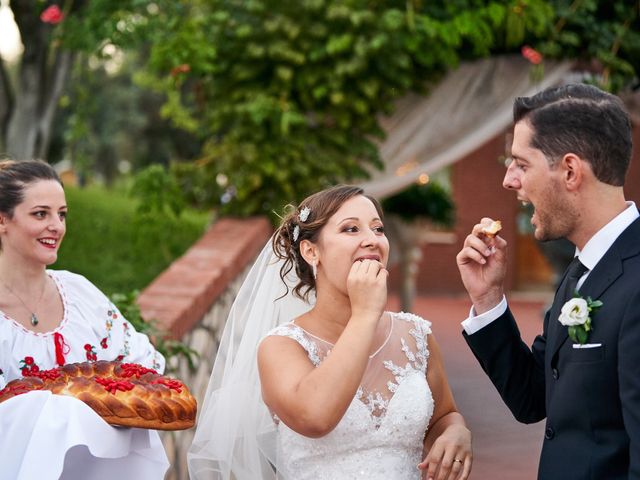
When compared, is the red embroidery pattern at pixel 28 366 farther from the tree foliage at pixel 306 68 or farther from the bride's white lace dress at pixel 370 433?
the tree foliage at pixel 306 68

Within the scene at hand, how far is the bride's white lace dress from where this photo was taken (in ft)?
8.84

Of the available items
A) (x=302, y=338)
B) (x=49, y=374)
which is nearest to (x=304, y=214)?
(x=302, y=338)

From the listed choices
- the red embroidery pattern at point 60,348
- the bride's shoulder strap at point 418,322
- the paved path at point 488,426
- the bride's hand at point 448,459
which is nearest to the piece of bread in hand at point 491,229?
the bride's shoulder strap at point 418,322

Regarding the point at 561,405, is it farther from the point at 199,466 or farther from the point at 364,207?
the point at 199,466

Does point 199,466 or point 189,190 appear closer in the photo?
point 199,466

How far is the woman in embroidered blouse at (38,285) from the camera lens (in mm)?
2904

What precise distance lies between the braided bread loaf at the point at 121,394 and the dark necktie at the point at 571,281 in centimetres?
103

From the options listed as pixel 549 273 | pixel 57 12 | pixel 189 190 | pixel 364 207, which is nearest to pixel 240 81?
pixel 189 190

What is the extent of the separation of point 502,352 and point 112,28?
15.9 feet

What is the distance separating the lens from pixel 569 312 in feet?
7.20

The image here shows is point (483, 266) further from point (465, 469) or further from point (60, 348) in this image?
point (60, 348)

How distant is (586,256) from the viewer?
7.52 ft

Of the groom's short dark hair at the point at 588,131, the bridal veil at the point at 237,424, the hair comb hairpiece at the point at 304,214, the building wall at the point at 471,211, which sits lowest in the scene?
the building wall at the point at 471,211

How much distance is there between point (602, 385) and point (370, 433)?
774 millimetres
